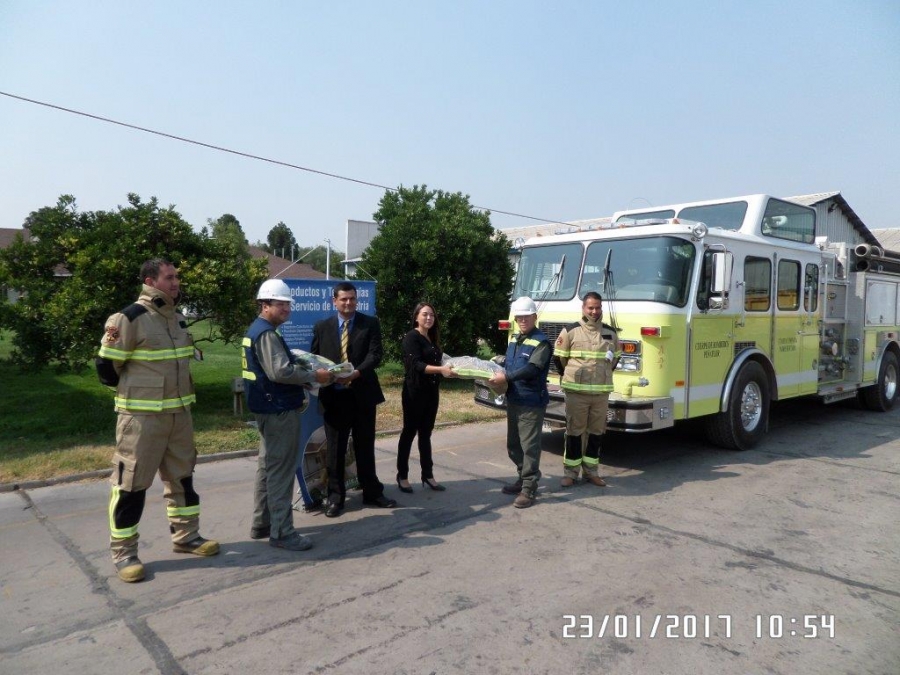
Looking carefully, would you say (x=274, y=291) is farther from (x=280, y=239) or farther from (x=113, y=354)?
(x=280, y=239)

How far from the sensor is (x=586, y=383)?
6.21 metres

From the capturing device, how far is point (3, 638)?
3.51 meters

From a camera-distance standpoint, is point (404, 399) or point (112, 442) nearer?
point (404, 399)

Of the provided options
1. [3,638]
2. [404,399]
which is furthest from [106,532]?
[404,399]

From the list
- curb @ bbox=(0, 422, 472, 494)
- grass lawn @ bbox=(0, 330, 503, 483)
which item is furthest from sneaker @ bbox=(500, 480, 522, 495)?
curb @ bbox=(0, 422, 472, 494)

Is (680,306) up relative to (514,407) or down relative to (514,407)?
up

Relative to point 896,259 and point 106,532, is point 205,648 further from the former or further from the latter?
point 896,259

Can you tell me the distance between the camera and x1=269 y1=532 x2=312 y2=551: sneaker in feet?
15.4

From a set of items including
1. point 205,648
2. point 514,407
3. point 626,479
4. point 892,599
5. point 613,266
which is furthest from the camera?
point 613,266

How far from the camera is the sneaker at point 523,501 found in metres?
5.75

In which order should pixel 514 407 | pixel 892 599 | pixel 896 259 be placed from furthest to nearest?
1. pixel 896 259
2. pixel 514 407
3. pixel 892 599

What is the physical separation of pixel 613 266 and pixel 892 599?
412cm

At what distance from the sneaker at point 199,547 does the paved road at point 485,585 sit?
64 mm

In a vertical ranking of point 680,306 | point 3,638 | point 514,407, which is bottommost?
point 3,638
